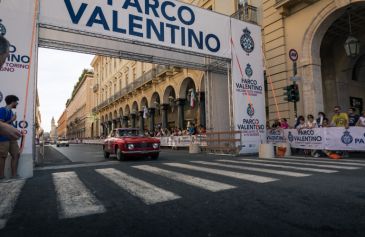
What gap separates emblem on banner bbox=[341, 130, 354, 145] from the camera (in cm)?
988

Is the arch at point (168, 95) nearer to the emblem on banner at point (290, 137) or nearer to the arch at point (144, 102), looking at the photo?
the arch at point (144, 102)

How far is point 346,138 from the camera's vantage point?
9977 millimetres

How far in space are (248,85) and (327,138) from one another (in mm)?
4537

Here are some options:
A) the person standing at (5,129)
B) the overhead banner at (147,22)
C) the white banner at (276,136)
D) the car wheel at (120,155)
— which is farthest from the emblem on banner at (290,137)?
the person standing at (5,129)

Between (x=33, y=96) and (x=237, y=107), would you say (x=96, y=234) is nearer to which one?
(x=33, y=96)

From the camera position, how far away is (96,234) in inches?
106

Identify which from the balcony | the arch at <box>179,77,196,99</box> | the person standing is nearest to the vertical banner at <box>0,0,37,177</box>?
the person standing

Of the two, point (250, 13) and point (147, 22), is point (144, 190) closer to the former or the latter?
point (147, 22)

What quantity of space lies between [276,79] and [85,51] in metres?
10.4

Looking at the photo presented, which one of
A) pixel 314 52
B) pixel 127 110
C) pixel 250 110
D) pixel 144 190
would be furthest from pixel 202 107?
pixel 127 110

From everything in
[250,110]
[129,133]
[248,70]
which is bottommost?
[129,133]

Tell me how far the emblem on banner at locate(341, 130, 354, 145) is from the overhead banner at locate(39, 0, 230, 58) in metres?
6.26

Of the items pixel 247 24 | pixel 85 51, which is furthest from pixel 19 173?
pixel 247 24

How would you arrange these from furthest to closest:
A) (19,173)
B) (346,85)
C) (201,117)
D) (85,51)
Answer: (201,117), (346,85), (85,51), (19,173)
